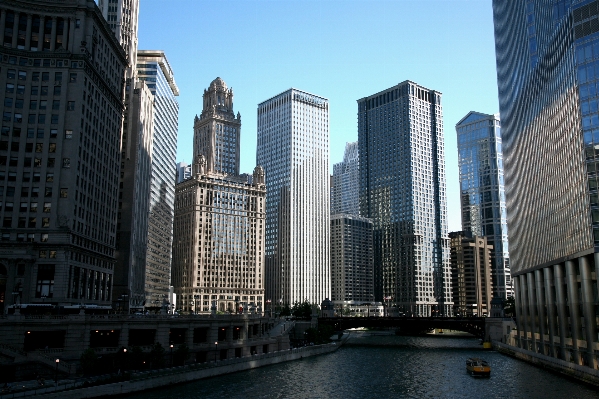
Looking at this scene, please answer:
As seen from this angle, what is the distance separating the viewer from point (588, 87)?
83.1 meters

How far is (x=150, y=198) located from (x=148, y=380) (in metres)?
118

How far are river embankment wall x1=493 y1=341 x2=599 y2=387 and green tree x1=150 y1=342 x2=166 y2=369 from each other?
57.6 metres

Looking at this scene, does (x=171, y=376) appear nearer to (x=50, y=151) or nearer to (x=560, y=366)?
(x=50, y=151)

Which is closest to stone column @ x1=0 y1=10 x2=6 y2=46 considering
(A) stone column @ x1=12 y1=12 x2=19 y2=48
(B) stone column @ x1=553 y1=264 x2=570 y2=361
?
(A) stone column @ x1=12 y1=12 x2=19 y2=48

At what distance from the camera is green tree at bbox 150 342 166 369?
80.7 metres

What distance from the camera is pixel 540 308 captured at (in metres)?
109

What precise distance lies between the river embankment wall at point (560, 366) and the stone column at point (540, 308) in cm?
290

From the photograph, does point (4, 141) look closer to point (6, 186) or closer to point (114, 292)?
point (6, 186)

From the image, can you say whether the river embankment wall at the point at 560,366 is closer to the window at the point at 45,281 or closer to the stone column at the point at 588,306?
the stone column at the point at 588,306

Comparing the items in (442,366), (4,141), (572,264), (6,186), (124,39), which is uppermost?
(124,39)

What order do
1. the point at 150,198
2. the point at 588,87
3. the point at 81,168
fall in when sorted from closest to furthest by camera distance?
the point at 588,87 → the point at 81,168 → the point at 150,198

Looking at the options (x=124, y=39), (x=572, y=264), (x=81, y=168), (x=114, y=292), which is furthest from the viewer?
(x=124, y=39)

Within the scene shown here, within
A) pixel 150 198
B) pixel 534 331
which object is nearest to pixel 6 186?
pixel 150 198

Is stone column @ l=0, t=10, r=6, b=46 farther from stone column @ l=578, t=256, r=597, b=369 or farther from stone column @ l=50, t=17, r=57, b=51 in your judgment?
stone column @ l=578, t=256, r=597, b=369
